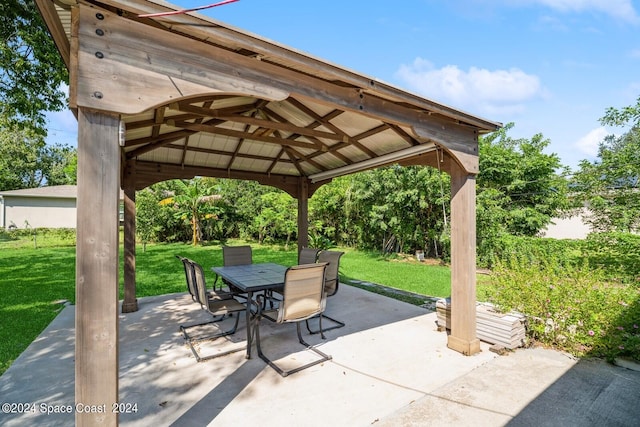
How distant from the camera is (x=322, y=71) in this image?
2607 mm

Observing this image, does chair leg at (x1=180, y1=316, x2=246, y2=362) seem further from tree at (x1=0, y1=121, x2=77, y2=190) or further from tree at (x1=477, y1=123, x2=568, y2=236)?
tree at (x1=0, y1=121, x2=77, y2=190)

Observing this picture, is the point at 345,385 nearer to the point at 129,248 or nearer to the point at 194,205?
the point at 129,248

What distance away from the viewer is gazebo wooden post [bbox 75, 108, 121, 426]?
1.82 meters

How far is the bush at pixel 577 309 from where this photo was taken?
3650 millimetres

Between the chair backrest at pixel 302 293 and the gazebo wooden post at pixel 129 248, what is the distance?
3.32m

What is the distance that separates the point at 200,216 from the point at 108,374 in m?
16.3

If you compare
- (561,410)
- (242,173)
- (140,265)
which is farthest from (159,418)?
(140,265)

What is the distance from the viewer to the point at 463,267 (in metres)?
3.86

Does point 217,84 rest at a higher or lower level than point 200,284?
higher

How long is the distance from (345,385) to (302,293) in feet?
3.55

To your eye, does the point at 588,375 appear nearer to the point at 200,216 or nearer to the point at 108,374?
the point at 108,374

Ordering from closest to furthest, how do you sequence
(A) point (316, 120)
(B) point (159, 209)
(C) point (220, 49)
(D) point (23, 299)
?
(C) point (220, 49) < (A) point (316, 120) < (D) point (23, 299) < (B) point (159, 209)

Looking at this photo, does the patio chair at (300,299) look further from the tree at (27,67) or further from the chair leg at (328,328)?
the tree at (27,67)

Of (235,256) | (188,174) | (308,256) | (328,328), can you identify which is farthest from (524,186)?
(188,174)
